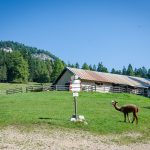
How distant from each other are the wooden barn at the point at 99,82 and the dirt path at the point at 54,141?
39011mm

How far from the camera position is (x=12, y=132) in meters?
24.0

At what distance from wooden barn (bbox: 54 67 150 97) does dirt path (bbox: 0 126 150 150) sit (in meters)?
39.0

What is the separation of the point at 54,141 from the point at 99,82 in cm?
4766

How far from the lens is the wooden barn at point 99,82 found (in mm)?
66688

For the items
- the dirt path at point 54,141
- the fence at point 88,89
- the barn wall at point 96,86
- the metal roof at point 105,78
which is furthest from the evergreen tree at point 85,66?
the dirt path at point 54,141

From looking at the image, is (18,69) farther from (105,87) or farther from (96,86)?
(96,86)

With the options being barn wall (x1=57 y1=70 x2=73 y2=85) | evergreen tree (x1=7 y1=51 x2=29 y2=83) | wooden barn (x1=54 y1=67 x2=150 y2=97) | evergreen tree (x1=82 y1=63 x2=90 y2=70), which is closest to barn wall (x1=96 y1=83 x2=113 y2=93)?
wooden barn (x1=54 y1=67 x2=150 y2=97)

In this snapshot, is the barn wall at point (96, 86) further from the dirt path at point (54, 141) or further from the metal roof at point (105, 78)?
the dirt path at point (54, 141)

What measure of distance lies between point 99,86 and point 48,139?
4694 cm

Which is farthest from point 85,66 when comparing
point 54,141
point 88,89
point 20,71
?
point 54,141

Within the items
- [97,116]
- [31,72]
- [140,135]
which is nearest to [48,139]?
[140,135]

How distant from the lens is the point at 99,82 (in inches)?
2717

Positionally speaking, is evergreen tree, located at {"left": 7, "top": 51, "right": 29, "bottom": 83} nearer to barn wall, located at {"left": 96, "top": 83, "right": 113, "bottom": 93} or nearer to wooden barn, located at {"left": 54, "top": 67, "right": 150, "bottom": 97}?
wooden barn, located at {"left": 54, "top": 67, "right": 150, "bottom": 97}

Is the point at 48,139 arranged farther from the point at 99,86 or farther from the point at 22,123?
the point at 99,86
